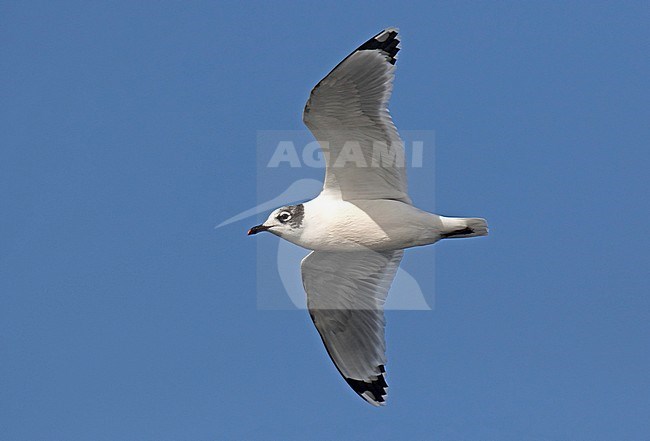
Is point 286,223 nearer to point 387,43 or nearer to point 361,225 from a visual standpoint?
point 361,225

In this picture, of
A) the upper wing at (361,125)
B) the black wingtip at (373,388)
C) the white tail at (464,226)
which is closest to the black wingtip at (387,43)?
the upper wing at (361,125)

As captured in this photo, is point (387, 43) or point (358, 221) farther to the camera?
point (358, 221)

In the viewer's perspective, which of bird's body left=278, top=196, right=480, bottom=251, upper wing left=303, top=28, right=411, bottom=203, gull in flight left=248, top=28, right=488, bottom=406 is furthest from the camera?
bird's body left=278, top=196, right=480, bottom=251

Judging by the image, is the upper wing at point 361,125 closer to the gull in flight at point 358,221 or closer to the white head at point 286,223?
the gull in flight at point 358,221

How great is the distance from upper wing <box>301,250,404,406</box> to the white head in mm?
631

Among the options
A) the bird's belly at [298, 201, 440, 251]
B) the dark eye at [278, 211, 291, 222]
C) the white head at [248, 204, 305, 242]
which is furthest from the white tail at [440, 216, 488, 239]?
the dark eye at [278, 211, 291, 222]

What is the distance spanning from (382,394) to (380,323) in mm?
780

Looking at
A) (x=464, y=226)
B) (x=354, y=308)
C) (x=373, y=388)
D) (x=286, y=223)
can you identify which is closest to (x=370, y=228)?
(x=286, y=223)

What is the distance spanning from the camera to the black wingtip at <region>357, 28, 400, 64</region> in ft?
31.9

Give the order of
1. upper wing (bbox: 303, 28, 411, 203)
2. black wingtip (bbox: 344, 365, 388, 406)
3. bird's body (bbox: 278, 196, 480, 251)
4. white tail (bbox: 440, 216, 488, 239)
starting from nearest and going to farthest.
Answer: upper wing (bbox: 303, 28, 411, 203) < white tail (bbox: 440, 216, 488, 239) < bird's body (bbox: 278, 196, 480, 251) < black wingtip (bbox: 344, 365, 388, 406)

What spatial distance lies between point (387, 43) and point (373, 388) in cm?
381

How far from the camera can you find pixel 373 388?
36.5 feet

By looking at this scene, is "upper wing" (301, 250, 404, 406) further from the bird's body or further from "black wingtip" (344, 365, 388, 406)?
the bird's body

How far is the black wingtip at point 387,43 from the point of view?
31.9 ft
